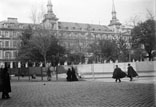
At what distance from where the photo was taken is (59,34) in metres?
50.4

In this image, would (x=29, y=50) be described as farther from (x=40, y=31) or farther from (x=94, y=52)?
(x=94, y=52)

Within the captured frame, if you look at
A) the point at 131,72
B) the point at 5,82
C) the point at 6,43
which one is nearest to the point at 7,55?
the point at 6,43

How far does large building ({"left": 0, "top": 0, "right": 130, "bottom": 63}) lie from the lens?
45397 millimetres

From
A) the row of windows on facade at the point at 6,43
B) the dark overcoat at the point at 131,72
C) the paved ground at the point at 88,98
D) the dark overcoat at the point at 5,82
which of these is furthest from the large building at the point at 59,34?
the dark overcoat at the point at 5,82

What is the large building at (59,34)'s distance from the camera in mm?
45397

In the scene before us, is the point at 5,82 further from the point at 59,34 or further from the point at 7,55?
the point at 7,55

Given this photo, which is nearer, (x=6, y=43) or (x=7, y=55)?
(x=7, y=55)

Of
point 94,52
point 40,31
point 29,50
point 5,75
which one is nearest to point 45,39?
point 40,31

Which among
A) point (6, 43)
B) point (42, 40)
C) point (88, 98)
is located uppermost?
point (6, 43)

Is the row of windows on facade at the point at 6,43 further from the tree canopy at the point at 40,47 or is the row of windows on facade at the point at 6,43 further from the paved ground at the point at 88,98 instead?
the paved ground at the point at 88,98

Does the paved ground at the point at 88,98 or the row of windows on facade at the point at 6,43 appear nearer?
the paved ground at the point at 88,98

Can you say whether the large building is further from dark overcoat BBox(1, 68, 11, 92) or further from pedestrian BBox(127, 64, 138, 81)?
dark overcoat BBox(1, 68, 11, 92)

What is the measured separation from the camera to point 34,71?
36281 millimetres

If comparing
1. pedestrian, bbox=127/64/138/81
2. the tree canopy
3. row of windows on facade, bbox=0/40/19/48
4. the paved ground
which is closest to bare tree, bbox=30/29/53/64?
the tree canopy
